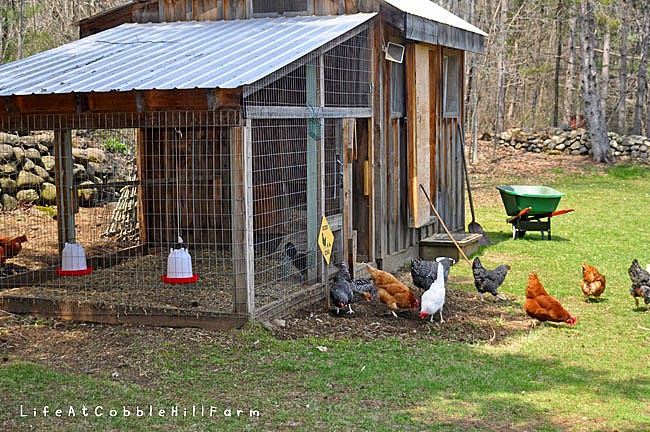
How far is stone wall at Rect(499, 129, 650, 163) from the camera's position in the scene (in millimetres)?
24580

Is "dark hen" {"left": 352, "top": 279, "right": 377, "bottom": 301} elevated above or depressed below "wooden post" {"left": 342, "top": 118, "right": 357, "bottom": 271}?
below

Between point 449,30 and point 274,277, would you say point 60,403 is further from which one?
point 449,30

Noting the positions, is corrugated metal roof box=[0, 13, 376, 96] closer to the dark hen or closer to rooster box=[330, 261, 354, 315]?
rooster box=[330, 261, 354, 315]

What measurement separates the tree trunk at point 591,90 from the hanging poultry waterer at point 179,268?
16612 millimetres

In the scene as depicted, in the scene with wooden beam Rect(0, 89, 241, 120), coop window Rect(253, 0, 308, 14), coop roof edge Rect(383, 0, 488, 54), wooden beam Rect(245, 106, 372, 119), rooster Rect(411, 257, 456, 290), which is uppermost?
coop window Rect(253, 0, 308, 14)

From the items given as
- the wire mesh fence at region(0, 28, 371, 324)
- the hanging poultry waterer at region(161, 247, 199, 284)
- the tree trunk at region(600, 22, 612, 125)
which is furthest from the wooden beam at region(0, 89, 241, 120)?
the tree trunk at region(600, 22, 612, 125)

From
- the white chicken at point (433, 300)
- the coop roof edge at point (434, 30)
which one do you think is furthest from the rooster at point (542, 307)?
the coop roof edge at point (434, 30)

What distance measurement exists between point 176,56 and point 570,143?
63.1 feet

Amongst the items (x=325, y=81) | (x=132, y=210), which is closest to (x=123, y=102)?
(x=325, y=81)

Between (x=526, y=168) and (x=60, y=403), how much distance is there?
63.2 ft

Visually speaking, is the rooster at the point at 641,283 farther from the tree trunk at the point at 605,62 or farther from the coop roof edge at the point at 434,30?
the tree trunk at the point at 605,62

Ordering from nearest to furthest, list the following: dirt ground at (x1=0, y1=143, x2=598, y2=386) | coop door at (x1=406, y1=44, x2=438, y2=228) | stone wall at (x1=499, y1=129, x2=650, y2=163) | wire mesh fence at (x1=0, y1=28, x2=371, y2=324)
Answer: dirt ground at (x1=0, y1=143, x2=598, y2=386) < wire mesh fence at (x1=0, y1=28, x2=371, y2=324) < coop door at (x1=406, y1=44, x2=438, y2=228) < stone wall at (x1=499, y1=129, x2=650, y2=163)

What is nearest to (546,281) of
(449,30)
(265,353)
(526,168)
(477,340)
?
(477,340)

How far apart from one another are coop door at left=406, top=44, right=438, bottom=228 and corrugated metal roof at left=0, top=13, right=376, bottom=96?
158cm
